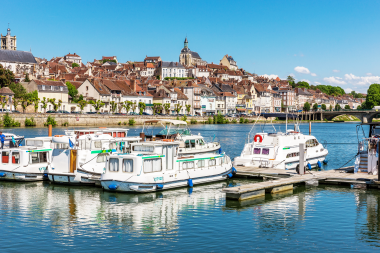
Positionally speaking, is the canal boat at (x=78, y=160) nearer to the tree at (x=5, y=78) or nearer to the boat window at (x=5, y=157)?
the boat window at (x=5, y=157)

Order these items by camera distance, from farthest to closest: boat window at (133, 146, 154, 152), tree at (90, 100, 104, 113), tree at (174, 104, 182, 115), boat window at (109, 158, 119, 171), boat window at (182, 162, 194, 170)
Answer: tree at (174, 104, 182, 115) → tree at (90, 100, 104, 113) → boat window at (182, 162, 194, 170) → boat window at (133, 146, 154, 152) → boat window at (109, 158, 119, 171)

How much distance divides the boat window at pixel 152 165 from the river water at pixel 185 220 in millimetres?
1394

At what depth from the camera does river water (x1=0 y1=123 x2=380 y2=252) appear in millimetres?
16438

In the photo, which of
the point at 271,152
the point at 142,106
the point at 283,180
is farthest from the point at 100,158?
the point at 142,106

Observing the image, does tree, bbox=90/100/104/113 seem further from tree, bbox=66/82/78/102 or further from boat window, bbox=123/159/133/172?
boat window, bbox=123/159/133/172

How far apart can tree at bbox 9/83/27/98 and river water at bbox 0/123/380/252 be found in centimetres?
7331

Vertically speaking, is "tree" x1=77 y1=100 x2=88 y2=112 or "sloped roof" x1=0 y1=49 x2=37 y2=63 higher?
"sloped roof" x1=0 y1=49 x2=37 y2=63

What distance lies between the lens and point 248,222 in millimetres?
19578

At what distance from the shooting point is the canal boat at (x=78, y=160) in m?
26.9

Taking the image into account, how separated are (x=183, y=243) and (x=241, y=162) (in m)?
16.9

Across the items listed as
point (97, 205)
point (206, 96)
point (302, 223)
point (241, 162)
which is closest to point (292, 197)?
point (302, 223)

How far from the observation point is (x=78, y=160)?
2739 centimetres

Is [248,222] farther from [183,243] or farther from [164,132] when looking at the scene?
[164,132]

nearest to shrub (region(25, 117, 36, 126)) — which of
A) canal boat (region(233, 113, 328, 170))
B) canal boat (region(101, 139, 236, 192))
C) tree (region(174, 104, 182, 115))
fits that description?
tree (region(174, 104, 182, 115))
